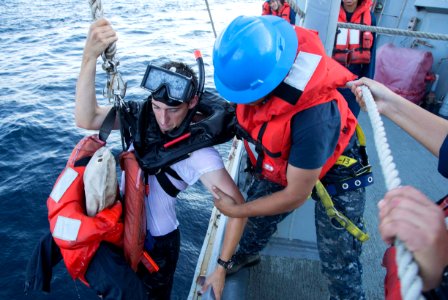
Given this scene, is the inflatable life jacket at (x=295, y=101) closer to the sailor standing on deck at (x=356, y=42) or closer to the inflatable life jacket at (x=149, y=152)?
the inflatable life jacket at (x=149, y=152)

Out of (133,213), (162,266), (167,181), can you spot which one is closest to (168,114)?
(167,181)

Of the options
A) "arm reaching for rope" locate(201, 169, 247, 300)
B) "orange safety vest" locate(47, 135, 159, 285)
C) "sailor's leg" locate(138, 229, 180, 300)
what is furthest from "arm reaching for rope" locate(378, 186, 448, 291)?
"sailor's leg" locate(138, 229, 180, 300)

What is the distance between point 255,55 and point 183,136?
72 cm

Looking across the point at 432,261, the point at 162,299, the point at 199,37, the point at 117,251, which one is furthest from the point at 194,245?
the point at 199,37

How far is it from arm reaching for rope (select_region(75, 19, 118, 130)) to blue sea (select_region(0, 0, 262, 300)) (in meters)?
2.59

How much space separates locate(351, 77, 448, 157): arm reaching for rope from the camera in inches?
52.6

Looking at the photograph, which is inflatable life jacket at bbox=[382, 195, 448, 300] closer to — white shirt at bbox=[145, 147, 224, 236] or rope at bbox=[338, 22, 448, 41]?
white shirt at bbox=[145, 147, 224, 236]

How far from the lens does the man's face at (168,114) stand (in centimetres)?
208

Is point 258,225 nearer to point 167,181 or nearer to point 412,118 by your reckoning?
point 167,181

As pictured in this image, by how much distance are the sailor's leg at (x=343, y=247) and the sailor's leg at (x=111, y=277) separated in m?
1.24

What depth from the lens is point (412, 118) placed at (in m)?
1.47

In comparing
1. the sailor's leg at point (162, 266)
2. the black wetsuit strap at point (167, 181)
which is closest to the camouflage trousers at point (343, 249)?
the black wetsuit strap at point (167, 181)

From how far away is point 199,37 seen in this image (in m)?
14.3

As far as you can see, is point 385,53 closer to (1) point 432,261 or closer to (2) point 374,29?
(2) point 374,29
